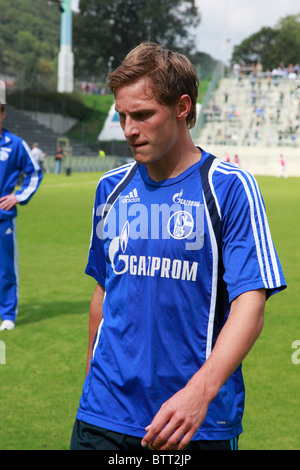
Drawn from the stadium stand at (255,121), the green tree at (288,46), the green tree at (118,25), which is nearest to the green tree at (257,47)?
the green tree at (288,46)

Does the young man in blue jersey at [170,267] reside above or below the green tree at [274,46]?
below

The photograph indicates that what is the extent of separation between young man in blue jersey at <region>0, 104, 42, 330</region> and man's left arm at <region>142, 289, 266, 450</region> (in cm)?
536

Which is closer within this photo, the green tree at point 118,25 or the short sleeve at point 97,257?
the short sleeve at point 97,257

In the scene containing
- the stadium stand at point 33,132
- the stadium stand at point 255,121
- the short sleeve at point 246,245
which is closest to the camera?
the short sleeve at point 246,245

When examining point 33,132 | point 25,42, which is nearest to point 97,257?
point 33,132

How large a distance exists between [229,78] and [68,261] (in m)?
57.2

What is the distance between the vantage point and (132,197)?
2705 mm

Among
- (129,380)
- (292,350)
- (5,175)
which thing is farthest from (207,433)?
(5,175)

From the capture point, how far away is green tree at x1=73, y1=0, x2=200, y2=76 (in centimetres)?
8662

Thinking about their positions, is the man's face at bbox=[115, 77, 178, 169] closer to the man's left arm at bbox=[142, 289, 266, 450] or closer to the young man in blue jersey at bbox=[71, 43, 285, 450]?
the young man in blue jersey at bbox=[71, 43, 285, 450]

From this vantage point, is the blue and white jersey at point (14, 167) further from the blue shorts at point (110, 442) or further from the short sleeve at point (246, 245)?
the short sleeve at point (246, 245)

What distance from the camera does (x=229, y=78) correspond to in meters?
66.6

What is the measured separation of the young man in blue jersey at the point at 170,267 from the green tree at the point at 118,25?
8675cm

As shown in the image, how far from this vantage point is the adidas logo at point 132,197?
2688 millimetres
